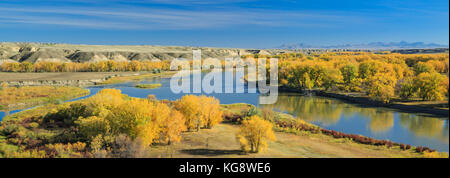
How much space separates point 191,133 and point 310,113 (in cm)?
1923

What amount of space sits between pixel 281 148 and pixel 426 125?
19.3m

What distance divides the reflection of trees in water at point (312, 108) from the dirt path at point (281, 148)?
372 inches

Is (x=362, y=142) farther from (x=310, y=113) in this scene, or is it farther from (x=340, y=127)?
(x=310, y=113)

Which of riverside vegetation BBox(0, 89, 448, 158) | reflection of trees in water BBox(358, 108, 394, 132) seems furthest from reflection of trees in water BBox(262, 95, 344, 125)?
riverside vegetation BBox(0, 89, 448, 158)

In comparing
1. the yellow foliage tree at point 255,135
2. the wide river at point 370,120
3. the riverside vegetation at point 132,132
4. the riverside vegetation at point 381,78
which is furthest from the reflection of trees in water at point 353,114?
the yellow foliage tree at point 255,135

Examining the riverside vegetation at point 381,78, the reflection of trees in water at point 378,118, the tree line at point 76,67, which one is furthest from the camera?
the tree line at point 76,67

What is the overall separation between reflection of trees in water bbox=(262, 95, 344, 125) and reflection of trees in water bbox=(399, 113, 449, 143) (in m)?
7.17

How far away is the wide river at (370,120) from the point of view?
26216 mm

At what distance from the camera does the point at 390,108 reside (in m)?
40.0

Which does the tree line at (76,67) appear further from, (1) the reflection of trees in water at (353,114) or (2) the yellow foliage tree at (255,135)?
(2) the yellow foliage tree at (255,135)

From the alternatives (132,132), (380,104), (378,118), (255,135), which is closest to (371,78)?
(380,104)

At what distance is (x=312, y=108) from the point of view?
137 ft

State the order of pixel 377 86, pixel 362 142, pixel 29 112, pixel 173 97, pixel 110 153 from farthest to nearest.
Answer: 1. pixel 173 97
2. pixel 377 86
3. pixel 29 112
4. pixel 362 142
5. pixel 110 153
